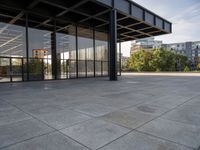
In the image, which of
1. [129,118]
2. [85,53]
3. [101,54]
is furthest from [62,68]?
[129,118]

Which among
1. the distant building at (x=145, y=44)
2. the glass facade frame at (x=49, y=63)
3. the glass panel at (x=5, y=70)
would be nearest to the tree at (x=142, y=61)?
the glass facade frame at (x=49, y=63)

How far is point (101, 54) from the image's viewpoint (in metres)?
20.0

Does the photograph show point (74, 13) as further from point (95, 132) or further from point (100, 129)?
point (95, 132)

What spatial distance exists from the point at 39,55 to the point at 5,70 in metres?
3.31

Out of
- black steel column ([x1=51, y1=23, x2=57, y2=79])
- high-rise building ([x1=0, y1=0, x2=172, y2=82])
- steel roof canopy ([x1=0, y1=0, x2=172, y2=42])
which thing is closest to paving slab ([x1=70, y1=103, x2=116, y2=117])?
high-rise building ([x1=0, y1=0, x2=172, y2=82])

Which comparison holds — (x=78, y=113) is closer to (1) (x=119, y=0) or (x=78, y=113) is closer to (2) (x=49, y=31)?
(1) (x=119, y=0)

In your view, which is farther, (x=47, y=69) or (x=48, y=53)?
(x=48, y=53)

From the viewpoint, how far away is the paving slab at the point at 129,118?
3.46 metres

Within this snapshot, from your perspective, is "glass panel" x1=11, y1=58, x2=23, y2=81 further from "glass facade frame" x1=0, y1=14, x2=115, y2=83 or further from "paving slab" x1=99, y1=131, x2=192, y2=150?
"paving slab" x1=99, y1=131, x2=192, y2=150

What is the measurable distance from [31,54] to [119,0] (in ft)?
32.1

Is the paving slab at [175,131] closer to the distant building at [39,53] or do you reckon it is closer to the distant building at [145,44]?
the distant building at [39,53]

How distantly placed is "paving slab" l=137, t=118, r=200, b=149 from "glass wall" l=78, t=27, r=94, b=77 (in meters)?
14.7

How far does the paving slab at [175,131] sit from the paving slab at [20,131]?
6.78ft

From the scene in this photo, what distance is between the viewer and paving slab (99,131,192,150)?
242 centimetres
